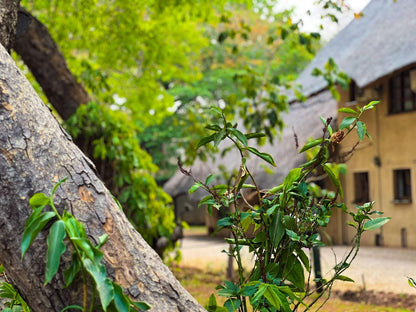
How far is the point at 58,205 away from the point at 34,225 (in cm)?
12

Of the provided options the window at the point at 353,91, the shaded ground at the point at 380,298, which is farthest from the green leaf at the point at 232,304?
the window at the point at 353,91

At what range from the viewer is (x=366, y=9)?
52.4 feet

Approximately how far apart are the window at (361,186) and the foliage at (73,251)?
13.6 metres

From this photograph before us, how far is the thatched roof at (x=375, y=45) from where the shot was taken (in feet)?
39.4

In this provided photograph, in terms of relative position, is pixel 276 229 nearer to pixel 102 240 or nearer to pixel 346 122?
pixel 346 122

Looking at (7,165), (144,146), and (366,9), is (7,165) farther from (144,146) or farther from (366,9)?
(144,146)

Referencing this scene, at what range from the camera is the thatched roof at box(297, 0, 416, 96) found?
12.0 m

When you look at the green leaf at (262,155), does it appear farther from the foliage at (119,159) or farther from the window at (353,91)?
the window at (353,91)

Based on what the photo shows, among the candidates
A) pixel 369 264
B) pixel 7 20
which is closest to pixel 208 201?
pixel 7 20

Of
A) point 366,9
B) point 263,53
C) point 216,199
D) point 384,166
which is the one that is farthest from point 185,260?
point 263,53

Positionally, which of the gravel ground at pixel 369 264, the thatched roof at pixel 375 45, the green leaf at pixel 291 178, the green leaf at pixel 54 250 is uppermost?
the thatched roof at pixel 375 45

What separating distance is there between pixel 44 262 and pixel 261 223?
687mm

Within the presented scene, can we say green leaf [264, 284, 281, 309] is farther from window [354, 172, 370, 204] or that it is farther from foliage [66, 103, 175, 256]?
window [354, 172, 370, 204]

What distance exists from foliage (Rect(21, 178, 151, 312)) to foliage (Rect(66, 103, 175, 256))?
476 cm
